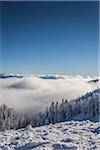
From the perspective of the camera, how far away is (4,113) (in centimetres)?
10762

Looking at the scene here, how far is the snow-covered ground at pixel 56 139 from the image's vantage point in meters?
22.4

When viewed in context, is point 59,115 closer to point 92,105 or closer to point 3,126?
point 92,105

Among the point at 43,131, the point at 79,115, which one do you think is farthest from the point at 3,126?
the point at 43,131

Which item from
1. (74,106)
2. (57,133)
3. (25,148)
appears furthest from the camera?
(74,106)

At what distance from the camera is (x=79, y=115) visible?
4126 inches

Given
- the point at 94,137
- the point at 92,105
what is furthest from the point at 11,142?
the point at 92,105

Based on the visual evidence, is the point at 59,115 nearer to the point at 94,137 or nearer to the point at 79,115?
the point at 79,115

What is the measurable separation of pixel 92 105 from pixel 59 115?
11.2 metres

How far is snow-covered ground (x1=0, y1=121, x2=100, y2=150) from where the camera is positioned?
22.4 m

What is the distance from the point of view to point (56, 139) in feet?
79.2

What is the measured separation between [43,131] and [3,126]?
67816 millimetres

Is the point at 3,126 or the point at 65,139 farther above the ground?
the point at 65,139

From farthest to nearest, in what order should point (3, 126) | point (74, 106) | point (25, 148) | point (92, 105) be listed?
point (74, 106) → point (92, 105) → point (3, 126) → point (25, 148)

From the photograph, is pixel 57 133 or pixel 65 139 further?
pixel 57 133
